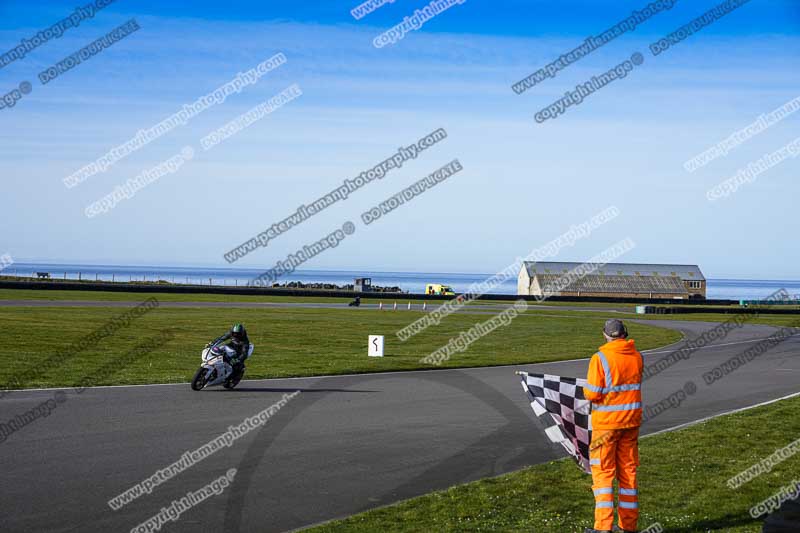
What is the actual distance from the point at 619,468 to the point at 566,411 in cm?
132

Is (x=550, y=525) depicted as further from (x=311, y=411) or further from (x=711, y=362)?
(x=711, y=362)

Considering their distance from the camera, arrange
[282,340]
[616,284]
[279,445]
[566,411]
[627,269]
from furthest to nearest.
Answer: [627,269] < [616,284] < [282,340] < [279,445] < [566,411]

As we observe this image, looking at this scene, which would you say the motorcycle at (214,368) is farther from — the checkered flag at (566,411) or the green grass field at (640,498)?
the checkered flag at (566,411)

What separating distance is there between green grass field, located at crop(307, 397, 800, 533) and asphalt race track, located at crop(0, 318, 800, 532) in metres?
0.45

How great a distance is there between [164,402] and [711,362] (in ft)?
57.6

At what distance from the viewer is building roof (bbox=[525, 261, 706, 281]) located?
3907 inches

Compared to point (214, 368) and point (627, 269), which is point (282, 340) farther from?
point (627, 269)

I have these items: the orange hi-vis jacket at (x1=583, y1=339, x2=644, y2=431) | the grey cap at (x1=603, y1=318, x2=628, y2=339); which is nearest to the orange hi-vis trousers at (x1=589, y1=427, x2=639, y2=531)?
the orange hi-vis jacket at (x1=583, y1=339, x2=644, y2=431)

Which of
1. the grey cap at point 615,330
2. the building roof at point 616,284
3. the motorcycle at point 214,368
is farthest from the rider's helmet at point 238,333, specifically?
the building roof at point 616,284

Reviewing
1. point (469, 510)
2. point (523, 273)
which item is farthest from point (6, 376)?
point (523, 273)

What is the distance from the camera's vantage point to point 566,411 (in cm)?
869

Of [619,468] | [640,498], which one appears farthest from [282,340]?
[619,468]

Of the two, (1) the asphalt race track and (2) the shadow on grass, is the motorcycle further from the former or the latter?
(2) the shadow on grass

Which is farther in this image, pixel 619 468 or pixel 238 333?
pixel 238 333
